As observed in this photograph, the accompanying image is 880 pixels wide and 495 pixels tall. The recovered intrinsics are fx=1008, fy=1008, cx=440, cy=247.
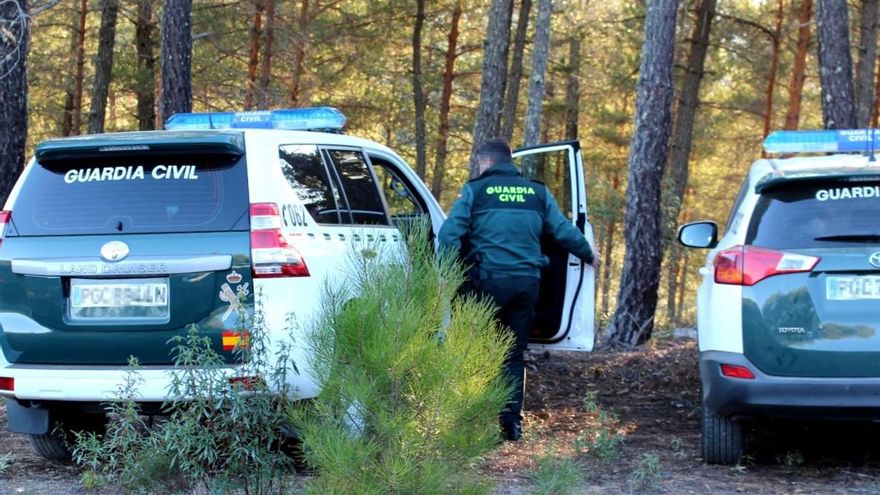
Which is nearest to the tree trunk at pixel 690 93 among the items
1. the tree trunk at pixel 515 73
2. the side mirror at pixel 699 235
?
the tree trunk at pixel 515 73

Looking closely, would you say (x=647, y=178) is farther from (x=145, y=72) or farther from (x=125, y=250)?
(x=145, y=72)

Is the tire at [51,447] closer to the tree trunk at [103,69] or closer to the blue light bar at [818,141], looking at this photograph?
the blue light bar at [818,141]

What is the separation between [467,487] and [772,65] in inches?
1048

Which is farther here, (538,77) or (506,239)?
(538,77)

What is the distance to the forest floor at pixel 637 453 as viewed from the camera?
5.68 metres

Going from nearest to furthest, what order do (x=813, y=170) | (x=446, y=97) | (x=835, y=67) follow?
(x=813, y=170) → (x=835, y=67) → (x=446, y=97)

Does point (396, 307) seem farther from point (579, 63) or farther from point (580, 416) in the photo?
point (579, 63)

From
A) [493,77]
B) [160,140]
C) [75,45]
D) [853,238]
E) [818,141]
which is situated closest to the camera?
[160,140]

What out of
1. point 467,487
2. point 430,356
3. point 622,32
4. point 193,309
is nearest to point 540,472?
point 467,487

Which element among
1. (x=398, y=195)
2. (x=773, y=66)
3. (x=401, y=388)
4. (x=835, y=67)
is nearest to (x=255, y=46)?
(x=773, y=66)

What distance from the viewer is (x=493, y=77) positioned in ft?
55.8

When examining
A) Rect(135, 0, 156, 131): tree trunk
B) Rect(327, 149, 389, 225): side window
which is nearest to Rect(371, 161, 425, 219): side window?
Rect(327, 149, 389, 225): side window

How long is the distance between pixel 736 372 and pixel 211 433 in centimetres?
288

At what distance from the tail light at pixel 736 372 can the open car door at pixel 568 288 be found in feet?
6.13
